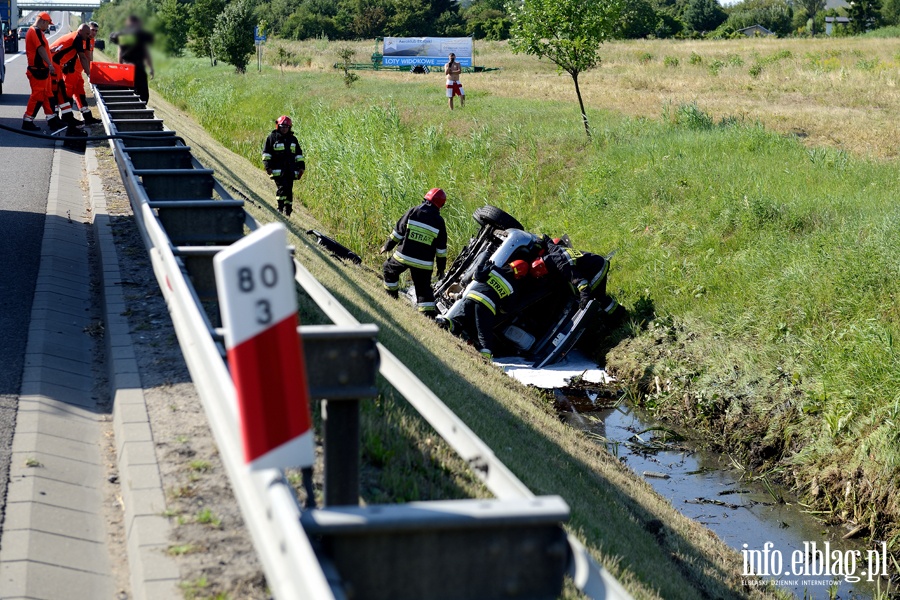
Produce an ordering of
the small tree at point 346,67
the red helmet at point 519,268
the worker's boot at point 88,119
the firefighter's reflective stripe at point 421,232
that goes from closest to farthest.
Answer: the firefighter's reflective stripe at point 421,232 → the red helmet at point 519,268 → the worker's boot at point 88,119 → the small tree at point 346,67

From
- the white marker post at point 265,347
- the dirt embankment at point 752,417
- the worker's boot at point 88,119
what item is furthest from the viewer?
the worker's boot at point 88,119

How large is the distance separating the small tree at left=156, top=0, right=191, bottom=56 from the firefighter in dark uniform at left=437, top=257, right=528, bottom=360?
9552 mm

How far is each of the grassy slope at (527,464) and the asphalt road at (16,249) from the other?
1924mm

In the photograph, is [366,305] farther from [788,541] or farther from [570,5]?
[570,5]

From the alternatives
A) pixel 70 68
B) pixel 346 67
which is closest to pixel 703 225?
pixel 70 68

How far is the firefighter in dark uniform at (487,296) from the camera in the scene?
42.5 feet

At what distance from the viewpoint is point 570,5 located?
2083 cm

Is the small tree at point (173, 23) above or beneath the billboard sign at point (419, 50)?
beneath

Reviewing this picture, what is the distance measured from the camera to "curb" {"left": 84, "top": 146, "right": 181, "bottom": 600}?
11.6 feet

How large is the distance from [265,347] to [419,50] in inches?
2408

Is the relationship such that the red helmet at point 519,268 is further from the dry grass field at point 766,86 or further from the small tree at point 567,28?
the small tree at point 567,28

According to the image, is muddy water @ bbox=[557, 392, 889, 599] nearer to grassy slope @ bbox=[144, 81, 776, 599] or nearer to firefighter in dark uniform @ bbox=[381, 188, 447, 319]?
grassy slope @ bbox=[144, 81, 776, 599]

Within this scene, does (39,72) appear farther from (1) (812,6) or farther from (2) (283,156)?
(1) (812,6)

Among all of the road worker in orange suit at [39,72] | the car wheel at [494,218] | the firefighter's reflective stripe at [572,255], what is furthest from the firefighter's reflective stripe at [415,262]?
the road worker in orange suit at [39,72]
